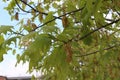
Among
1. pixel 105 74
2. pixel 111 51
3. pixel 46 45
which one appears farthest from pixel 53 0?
pixel 46 45

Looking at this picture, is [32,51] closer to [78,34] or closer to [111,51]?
[78,34]

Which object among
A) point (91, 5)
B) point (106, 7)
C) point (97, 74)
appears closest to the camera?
point (91, 5)

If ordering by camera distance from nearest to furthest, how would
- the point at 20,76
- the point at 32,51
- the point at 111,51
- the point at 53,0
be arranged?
the point at 32,51
the point at 111,51
the point at 53,0
the point at 20,76

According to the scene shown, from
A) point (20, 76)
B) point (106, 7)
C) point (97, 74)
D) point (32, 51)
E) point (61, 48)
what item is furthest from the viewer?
point (20, 76)

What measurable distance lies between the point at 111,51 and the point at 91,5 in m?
1.39

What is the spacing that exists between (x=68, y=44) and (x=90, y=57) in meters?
2.53

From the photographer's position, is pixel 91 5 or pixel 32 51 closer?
pixel 91 5

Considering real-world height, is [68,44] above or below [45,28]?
below

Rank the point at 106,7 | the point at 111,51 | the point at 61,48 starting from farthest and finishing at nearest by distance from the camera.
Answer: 1. the point at 111,51
2. the point at 106,7
3. the point at 61,48

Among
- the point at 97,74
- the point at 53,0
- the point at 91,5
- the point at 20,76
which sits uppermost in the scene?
the point at 20,76

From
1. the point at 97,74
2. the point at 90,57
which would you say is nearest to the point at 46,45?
the point at 97,74

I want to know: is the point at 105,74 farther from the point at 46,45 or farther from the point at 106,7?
the point at 46,45

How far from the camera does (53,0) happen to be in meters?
4.87

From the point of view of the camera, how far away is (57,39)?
2457mm
